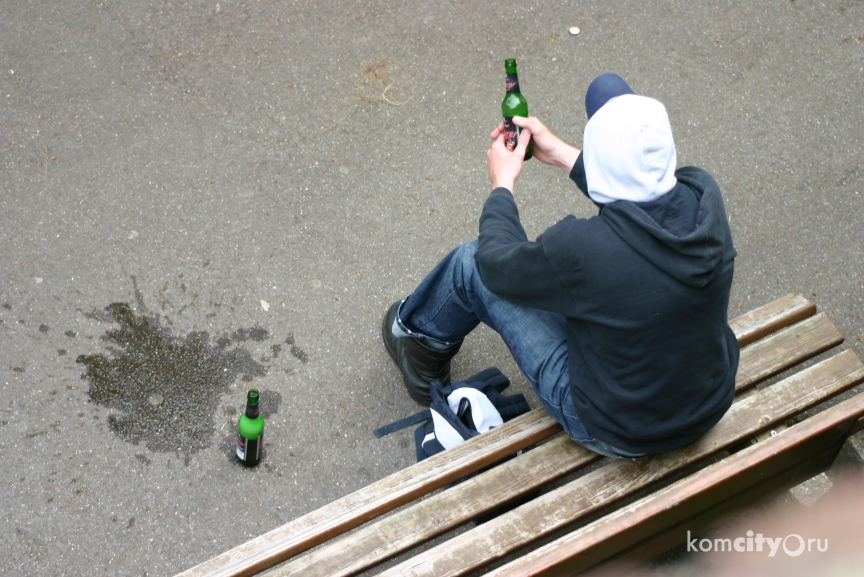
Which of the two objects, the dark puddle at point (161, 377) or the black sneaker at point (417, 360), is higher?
the dark puddle at point (161, 377)

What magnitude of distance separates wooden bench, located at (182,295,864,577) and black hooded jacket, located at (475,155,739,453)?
0.19 meters

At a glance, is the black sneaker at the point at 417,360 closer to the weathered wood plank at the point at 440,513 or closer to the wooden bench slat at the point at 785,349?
the weathered wood plank at the point at 440,513

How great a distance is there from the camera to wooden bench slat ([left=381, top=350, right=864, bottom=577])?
88.8 inches

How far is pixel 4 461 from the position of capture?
3.05 m

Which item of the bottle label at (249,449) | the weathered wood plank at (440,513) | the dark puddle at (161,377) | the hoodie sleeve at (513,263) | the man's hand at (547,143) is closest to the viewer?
the hoodie sleeve at (513,263)

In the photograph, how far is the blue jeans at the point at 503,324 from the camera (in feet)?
8.23

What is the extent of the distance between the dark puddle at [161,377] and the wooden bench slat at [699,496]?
1575 millimetres

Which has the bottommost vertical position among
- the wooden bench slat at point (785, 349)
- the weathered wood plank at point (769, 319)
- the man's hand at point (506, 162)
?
the wooden bench slat at point (785, 349)

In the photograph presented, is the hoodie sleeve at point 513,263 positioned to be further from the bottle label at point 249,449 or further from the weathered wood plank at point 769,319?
the bottle label at point 249,449

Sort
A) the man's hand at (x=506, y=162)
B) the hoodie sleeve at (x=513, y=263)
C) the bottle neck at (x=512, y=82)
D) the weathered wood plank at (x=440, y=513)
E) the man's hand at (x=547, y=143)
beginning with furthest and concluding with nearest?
the bottle neck at (x=512, y=82) < the man's hand at (x=547, y=143) < the man's hand at (x=506, y=162) < the weathered wood plank at (x=440, y=513) < the hoodie sleeve at (x=513, y=263)

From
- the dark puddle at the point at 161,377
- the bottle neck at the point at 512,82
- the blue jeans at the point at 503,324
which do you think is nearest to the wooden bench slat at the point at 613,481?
the blue jeans at the point at 503,324

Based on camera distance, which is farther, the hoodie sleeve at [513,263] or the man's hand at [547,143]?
the man's hand at [547,143]

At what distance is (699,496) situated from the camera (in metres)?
Result: 2.21

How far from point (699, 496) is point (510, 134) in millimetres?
1392
